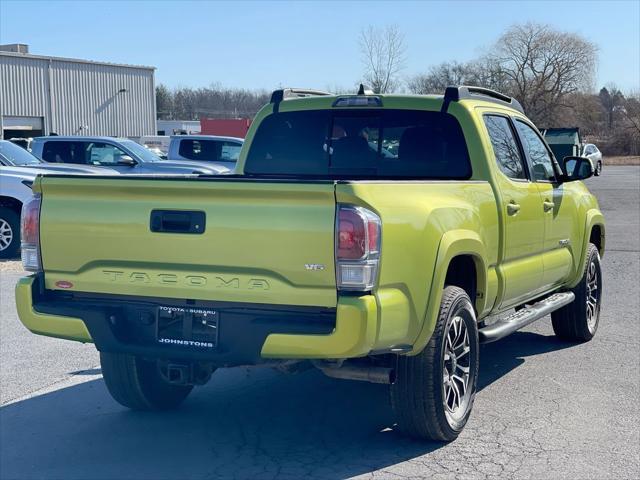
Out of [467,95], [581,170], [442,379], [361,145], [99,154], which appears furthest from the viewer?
[99,154]

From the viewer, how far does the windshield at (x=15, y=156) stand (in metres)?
15.6

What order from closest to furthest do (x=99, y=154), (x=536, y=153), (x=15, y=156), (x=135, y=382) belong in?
1. (x=135, y=382)
2. (x=536, y=153)
3. (x=15, y=156)
4. (x=99, y=154)

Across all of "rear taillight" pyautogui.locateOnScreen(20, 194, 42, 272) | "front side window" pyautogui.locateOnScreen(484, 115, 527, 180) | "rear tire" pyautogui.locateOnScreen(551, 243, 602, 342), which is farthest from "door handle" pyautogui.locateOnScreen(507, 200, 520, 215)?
"rear taillight" pyautogui.locateOnScreen(20, 194, 42, 272)

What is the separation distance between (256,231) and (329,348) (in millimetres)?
683

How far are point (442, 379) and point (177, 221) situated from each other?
5.67 ft

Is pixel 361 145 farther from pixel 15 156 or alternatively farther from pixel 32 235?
pixel 15 156

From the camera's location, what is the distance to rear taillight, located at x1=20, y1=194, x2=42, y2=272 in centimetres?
488

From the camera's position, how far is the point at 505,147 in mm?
6496

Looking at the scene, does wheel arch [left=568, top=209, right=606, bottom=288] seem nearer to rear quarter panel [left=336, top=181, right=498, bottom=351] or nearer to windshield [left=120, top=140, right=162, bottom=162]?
rear quarter panel [left=336, top=181, right=498, bottom=351]

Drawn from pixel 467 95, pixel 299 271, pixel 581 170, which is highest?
pixel 467 95

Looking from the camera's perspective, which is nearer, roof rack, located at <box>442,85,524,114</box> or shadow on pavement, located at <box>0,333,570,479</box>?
shadow on pavement, located at <box>0,333,570,479</box>

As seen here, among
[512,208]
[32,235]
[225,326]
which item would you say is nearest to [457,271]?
[512,208]

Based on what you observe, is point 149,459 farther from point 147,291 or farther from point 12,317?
point 12,317

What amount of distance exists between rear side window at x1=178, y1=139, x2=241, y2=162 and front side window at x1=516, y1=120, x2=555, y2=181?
567 inches
